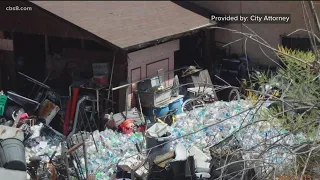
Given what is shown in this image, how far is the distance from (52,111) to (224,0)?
782 centimetres

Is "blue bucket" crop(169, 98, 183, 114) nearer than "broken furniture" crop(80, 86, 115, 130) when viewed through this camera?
No

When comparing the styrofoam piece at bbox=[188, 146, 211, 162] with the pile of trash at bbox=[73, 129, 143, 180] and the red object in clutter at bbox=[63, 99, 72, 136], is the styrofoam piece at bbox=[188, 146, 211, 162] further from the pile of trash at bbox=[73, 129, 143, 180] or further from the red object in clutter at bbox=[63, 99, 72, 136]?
the red object in clutter at bbox=[63, 99, 72, 136]

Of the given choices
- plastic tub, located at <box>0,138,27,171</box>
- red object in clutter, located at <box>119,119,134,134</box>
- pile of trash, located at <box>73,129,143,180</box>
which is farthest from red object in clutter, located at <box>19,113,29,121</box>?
red object in clutter, located at <box>119,119,134,134</box>

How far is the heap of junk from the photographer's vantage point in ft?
25.7

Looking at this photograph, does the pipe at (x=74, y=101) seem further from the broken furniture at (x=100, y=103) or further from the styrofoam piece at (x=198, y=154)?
the styrofoam piece at (x=198, y=154)

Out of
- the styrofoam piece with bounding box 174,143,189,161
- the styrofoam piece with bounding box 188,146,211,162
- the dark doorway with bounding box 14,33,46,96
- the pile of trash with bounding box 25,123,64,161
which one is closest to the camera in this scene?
the styrofoam piece with bounding box 174,143,189,161

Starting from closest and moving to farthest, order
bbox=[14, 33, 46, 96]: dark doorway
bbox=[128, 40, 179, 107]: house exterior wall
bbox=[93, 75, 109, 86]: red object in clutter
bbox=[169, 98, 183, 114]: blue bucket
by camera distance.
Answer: bbox=[93, 75, 109, 86]: red object in clutter, bbox=[128, 40, 179, 107]: house exterior wall, bbox=[169, 98, 183, 114]: blue bucket, bbox=[14, 33, 46, 96]: dark doorway

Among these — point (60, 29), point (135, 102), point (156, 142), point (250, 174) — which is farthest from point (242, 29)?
point (250, 174)

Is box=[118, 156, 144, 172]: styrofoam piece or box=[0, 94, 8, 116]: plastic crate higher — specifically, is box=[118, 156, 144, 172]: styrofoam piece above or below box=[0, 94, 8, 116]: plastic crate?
below

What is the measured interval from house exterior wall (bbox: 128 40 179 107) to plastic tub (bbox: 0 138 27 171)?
3.61 meters

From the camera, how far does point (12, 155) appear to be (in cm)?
916

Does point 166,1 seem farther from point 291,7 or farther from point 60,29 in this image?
point 60,29

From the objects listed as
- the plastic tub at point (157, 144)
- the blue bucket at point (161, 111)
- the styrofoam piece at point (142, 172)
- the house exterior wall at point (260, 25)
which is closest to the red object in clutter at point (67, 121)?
the blue bucket at point (161, 111)

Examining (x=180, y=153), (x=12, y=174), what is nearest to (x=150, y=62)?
(x=180, y=153)
